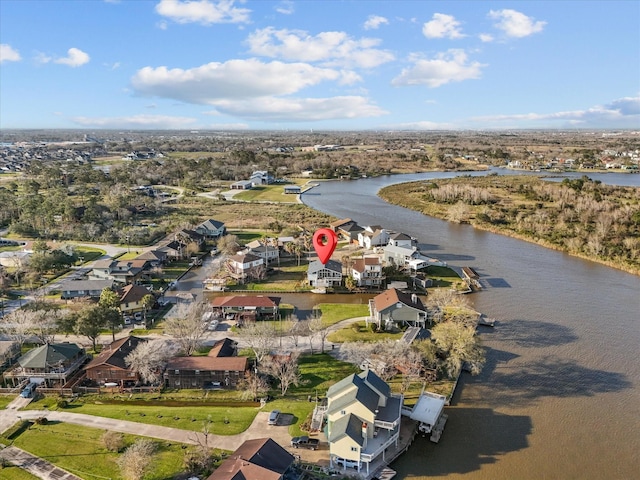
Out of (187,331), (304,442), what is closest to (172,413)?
(187,331)

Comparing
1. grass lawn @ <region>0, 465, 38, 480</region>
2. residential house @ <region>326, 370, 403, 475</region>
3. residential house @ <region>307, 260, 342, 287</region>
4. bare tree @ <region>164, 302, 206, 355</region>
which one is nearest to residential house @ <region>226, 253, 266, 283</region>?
residential house @ <region>307, 260, 342, 287</region>

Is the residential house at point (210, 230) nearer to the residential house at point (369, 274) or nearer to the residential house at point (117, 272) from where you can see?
the residential house at point (117, 272)

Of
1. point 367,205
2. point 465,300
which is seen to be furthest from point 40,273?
point 367,205

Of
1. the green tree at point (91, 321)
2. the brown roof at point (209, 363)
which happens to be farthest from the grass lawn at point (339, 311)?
the green tree at point (91, 321)

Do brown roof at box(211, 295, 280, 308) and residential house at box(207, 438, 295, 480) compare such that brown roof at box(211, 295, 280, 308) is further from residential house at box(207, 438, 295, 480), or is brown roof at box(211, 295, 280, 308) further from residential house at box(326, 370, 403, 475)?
residential house at box(207, 438, 295, 480)

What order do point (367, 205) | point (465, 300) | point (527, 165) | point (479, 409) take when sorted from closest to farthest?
point (479, 409), point (465, 300), point (367, 205), point (527, 165)

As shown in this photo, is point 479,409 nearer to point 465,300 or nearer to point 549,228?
point 465,300
